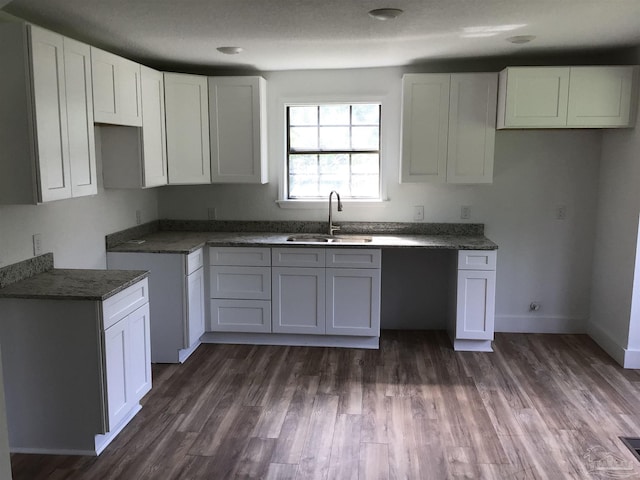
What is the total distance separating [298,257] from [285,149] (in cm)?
104

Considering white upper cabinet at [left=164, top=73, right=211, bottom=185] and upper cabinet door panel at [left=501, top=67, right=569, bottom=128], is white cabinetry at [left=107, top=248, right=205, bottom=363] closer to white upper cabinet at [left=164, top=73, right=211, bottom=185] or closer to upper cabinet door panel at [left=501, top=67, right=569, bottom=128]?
white upper cabinet at [left=164, top=73, right=211, bottom=185]

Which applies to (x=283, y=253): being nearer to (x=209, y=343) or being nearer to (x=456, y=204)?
(x=209, y=343)

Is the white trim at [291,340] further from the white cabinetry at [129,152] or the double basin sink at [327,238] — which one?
the white cabinetry at [129,152]

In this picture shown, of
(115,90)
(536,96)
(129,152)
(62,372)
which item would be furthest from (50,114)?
(536,96)

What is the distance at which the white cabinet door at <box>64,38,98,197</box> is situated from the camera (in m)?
2.99

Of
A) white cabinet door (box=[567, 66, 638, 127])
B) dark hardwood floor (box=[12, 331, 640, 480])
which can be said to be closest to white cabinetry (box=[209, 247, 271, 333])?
dark hardwood floor (box=[12, 331, 640, 480])

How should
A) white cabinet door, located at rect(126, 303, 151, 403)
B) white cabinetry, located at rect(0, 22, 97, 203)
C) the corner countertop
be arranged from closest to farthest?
white cabinetry, located at rect(0, 22, 97, 203), white cabinet door, located at rect(126, 303, 151, 403), the corner countertop

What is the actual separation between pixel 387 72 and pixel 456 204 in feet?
4.09

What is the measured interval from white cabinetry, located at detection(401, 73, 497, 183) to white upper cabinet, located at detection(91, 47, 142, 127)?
1993 millimetres

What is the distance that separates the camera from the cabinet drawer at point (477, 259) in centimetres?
424

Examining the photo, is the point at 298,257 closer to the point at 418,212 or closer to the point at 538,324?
the point at 418,212

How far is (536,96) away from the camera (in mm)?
4129

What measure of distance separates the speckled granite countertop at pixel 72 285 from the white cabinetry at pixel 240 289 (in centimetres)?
119

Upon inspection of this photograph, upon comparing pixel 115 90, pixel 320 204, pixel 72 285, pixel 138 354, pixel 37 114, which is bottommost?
pixel 138 354
